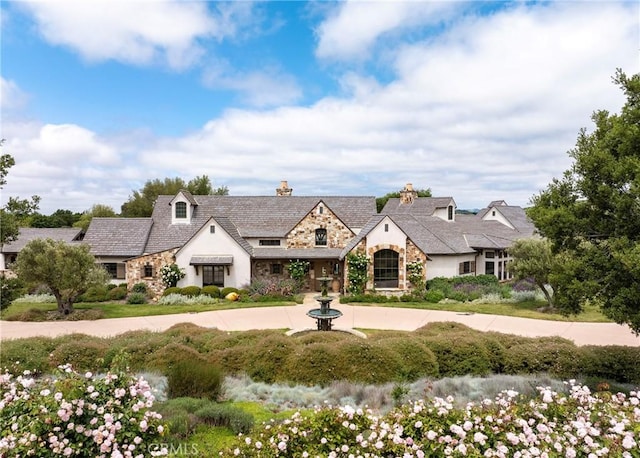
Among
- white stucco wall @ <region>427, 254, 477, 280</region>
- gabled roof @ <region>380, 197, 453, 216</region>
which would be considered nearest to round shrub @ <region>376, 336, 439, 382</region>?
white stucco wall @ <region>427, 254, 477, 280</region>

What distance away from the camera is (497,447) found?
4.86 m

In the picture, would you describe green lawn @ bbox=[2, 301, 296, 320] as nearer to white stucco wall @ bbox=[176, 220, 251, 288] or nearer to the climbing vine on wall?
white stucco wall @ bbox=[176, 220, 251, 288]

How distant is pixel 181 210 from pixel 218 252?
6.42 meters

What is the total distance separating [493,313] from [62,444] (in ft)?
66.6

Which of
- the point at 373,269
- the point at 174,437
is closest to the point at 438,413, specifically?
the point at 174,437

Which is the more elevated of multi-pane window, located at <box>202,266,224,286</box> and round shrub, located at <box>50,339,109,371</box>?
multi-pane window, located at <box>202,266,224,286</box>

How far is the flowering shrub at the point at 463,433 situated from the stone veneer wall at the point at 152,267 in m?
23.7

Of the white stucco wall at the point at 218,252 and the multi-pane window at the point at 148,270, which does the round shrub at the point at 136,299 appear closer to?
the multi-pane window at the point at 148,270

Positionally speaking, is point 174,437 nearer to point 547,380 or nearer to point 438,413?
point 438,413

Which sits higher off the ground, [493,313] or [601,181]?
[601,181]

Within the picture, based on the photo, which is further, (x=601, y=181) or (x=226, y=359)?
(x=226, y=359)

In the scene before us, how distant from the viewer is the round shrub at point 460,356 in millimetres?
10355

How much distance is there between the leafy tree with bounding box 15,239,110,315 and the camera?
19547mm

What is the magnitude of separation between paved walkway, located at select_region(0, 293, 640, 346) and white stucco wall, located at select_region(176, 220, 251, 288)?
6.09 m
